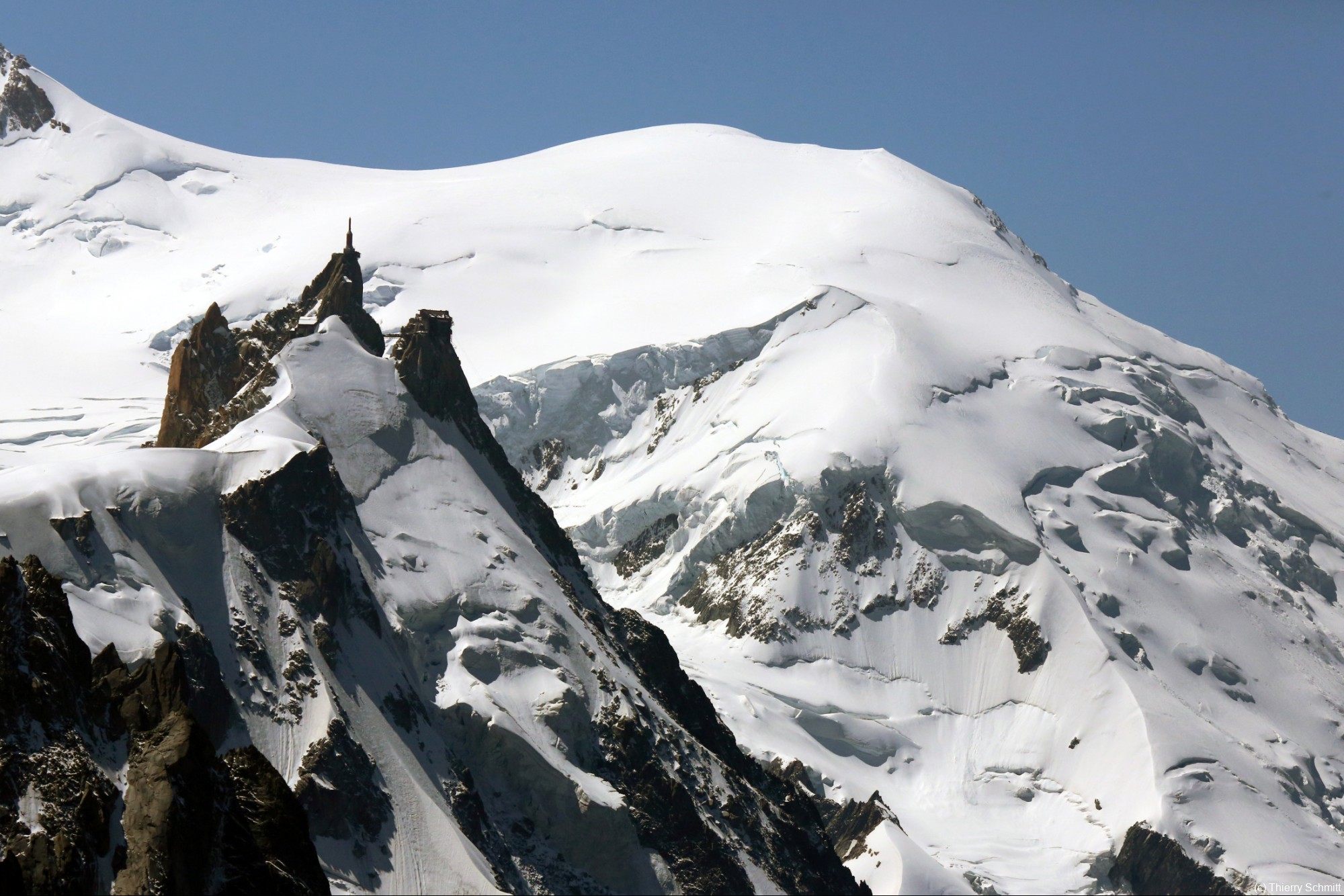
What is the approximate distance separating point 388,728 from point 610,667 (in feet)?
66.8

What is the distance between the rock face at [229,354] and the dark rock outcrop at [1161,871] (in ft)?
269

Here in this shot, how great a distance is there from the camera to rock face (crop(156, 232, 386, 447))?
132 meters

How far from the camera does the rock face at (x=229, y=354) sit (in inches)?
5177

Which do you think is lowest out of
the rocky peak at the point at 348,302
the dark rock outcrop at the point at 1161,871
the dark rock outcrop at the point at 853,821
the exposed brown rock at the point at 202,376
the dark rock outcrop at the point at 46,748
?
the dark rock outcrop at the point at 1161,871

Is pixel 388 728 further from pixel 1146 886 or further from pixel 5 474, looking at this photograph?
pixel 1146 886

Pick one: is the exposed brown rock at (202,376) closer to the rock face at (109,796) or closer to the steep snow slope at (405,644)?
the steep snow slope at (405,644)

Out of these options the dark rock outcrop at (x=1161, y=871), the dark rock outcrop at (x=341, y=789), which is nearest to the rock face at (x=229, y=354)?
the dark rock outcrop at (x=341, y=789)

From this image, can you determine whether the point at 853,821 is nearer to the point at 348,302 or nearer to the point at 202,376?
the point at 348,302

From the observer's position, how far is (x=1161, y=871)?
6693 inches

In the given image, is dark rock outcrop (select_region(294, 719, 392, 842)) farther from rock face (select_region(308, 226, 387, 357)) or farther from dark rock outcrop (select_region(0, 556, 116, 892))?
dark rock outcrop (select_region(0, 556, 116, 892))

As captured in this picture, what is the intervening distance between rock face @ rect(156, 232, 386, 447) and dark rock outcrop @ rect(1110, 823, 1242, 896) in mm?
82099

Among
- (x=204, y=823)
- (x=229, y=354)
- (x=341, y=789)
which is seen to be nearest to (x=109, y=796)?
(x=204, y=823)

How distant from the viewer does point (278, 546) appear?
111 m

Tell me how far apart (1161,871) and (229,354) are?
93433 mm
